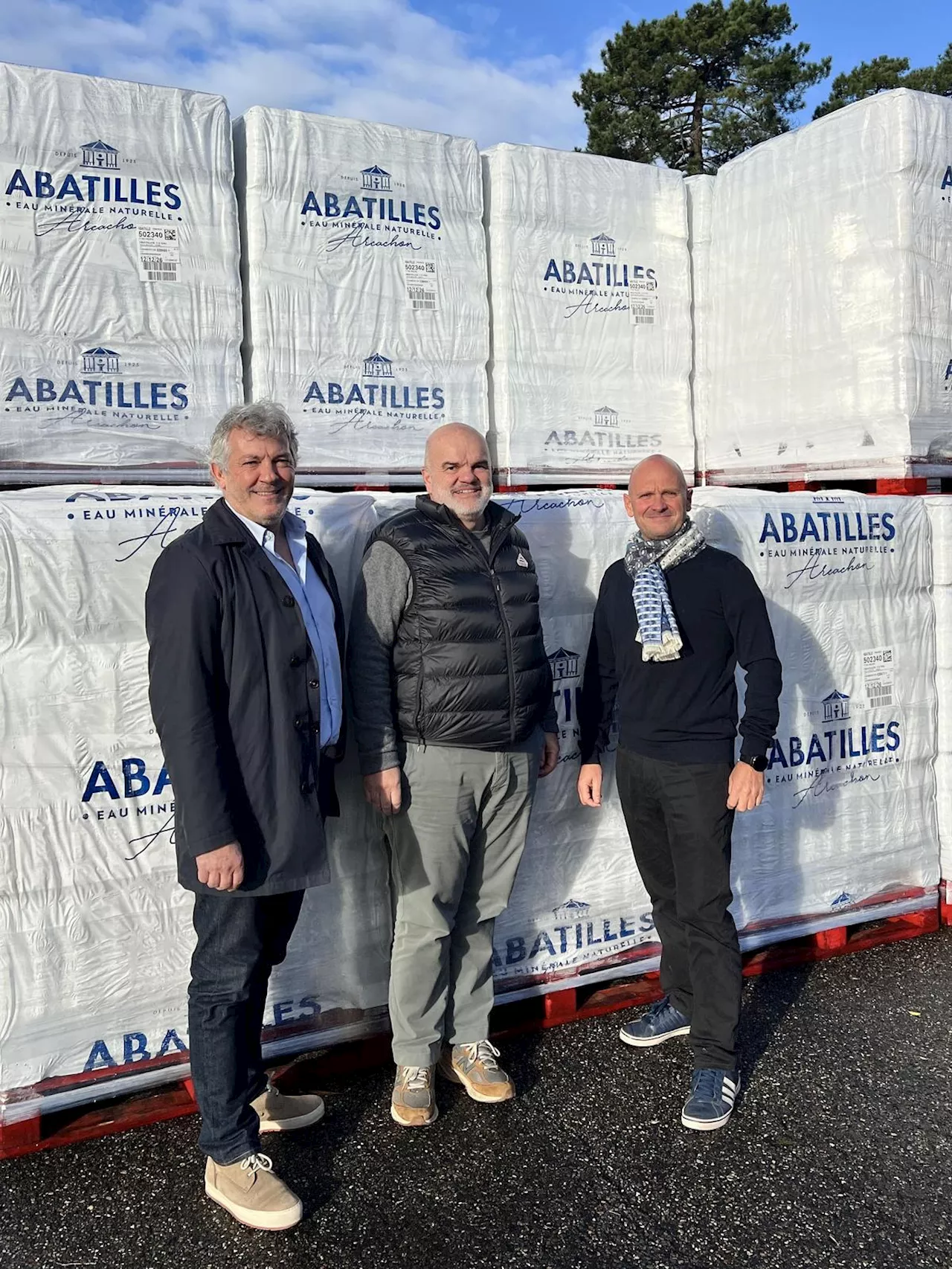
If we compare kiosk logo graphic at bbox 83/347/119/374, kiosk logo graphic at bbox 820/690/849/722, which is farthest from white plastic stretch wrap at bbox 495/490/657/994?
kiosk logo graphic at bbox 83/347/119/374

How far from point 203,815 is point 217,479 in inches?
32.6

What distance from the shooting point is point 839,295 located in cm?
449

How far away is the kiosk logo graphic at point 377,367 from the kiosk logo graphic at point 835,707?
213 centimetres

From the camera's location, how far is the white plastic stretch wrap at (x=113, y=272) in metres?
3.60

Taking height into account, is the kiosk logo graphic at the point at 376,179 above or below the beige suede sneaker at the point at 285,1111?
above

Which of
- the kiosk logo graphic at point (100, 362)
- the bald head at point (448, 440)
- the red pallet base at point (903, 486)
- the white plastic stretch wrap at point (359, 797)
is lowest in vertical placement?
the white plastic stretch wrap at point (359, 797)

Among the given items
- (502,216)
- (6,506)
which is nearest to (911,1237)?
(6,506)

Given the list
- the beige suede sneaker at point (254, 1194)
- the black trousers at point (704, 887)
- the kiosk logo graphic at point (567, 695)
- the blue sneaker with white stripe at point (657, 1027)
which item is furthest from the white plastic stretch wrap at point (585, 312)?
the beige suede sneaker at point (254, 1194)

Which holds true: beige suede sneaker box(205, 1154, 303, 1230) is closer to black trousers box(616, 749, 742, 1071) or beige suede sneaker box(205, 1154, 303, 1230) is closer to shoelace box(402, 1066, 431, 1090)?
shoelace box(402, 1066, 431, 1090)

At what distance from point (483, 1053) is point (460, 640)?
4.11ft

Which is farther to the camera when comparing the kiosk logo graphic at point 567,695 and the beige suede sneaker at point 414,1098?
the kiosk logo graphic at point 567,695

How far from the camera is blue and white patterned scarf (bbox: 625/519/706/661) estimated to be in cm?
297

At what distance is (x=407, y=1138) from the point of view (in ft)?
9.43

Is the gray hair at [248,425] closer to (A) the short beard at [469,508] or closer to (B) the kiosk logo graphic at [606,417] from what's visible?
(A) the short beard at [469,508]
